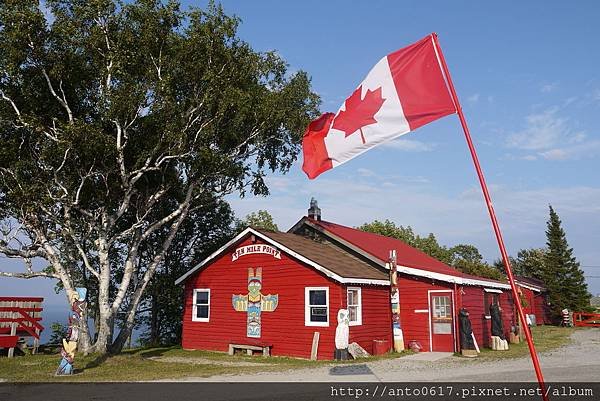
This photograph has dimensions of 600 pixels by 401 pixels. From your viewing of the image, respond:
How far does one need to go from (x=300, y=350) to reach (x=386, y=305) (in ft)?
14.8

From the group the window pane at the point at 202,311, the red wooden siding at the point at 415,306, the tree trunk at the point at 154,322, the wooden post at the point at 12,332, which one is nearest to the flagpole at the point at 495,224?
the red wooden siding at the point at 415,306

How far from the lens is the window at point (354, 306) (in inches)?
795

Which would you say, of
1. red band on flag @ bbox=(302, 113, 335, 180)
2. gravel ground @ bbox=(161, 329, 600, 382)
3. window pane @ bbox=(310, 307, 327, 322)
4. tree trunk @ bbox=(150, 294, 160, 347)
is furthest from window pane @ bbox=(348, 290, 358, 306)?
tree trunk @ bbox=(150, 294, 160, 347)

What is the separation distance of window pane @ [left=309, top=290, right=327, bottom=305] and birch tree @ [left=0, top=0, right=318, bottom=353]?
718 centimetres

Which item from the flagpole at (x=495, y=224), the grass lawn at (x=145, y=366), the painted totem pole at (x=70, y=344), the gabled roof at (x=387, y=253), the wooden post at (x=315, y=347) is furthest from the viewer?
the gabled roof at (x=387, y=253)

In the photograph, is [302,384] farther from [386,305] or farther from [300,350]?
[386,305]

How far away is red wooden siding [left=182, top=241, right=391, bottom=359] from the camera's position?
20.1 metres

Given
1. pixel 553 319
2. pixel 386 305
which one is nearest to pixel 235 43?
pixel 386 305

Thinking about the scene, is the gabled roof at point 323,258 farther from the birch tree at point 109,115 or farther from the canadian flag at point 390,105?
the canadian flag at point 390,105

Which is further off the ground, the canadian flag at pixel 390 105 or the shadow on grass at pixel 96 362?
the canadian flag at pixel 390 105

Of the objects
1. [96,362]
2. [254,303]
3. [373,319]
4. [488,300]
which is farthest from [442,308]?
[96,362]

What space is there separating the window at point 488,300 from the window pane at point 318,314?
7683 millimetres

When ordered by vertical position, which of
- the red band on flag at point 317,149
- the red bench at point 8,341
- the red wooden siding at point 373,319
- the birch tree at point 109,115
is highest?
the birch tree at point 109,115

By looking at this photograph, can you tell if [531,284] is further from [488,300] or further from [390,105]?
[390,105]
